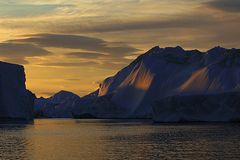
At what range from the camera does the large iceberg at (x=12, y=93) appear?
124m

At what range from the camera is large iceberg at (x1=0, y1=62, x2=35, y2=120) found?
4882 inches

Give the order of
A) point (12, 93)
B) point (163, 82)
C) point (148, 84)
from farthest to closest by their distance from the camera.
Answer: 1. point (148, 84)
2. point (163, 82)
3. point (12, 93)

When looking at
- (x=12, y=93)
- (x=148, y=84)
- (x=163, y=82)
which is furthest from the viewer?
(x=148, y=84)

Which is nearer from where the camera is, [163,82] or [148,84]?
[163,82]

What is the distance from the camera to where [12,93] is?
126188mm

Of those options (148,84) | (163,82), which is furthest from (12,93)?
(163,82)

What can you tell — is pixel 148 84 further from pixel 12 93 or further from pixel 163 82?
pixel 12 93

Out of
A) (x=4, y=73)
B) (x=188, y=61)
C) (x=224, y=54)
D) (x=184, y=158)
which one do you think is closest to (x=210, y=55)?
(x=224, y=54)

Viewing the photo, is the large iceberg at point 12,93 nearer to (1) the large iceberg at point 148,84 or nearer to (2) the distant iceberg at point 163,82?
(2) the distant iceberg at point 163,82

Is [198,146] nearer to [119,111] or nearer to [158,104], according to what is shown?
[158,104]

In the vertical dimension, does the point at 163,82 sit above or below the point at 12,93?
above

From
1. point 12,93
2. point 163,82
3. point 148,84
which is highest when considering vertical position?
point 163,82

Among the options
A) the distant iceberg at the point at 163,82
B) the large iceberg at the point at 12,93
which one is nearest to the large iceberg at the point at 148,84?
the distant iceberg at the point at 163,82

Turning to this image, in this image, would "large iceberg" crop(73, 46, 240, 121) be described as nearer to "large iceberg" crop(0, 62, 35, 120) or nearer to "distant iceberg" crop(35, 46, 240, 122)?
"distant iceberg" crop(35, 46, 240, 122)
